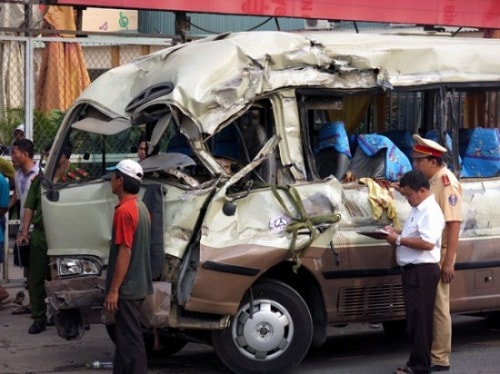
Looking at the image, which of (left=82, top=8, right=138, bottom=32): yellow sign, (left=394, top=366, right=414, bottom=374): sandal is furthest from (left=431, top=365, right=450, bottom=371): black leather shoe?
(left=82, top=8, right=138, bottom=32): yellow sign

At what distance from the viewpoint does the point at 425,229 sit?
25.4 feet

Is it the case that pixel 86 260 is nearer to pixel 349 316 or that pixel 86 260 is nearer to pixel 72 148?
pixel 72 148

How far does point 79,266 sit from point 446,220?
271cm

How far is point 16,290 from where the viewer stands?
39.7ft

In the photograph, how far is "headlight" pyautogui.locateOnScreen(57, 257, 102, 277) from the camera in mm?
7977

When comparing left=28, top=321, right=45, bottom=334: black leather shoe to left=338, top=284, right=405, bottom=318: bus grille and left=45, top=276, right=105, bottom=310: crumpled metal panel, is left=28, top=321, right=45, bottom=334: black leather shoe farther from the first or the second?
left=338, top=284, right=405, bottom=318: bus grille

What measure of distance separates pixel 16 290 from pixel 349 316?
5.05m

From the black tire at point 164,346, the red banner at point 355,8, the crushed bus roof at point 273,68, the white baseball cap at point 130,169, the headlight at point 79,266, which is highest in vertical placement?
the red banner at point 355,8

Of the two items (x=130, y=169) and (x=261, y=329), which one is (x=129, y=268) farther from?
Result: (x=261, y=329)

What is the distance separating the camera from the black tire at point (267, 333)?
7883 mm

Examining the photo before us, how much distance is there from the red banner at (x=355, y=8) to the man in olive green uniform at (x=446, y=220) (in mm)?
5118

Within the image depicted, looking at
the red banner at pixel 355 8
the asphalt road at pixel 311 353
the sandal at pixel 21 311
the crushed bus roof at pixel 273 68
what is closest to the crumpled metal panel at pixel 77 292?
the asphalt road at pixel 311 353

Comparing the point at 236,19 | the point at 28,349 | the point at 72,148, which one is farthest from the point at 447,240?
the point at 236,19

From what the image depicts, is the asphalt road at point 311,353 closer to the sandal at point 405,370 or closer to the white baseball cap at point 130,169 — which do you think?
the sandal at point 405,370
